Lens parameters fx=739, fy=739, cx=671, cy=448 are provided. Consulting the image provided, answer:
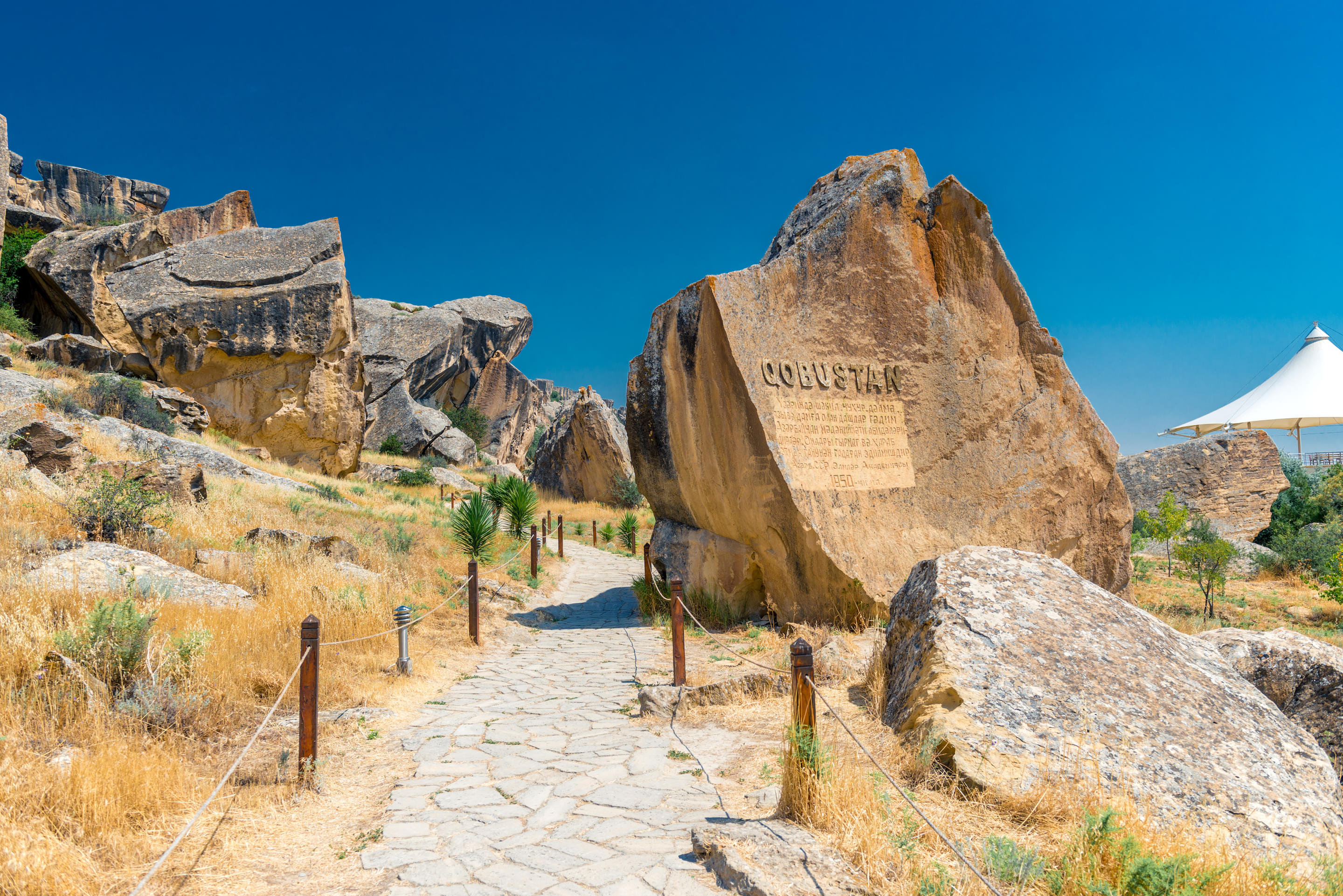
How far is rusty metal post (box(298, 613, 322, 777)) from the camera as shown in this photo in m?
4.08

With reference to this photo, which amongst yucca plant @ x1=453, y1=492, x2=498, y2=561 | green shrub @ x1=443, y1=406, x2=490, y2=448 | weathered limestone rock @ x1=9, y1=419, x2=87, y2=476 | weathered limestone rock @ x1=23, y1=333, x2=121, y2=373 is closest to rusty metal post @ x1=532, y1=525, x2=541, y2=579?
yucca plant @ x1=453, y1=492, x2=498, y2=561

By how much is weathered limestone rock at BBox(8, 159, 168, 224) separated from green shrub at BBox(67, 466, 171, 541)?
37681 mm

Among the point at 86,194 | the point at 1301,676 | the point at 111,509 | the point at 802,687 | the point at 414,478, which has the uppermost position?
the point at 86,194

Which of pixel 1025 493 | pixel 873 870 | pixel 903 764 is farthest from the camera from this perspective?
pixel 1025 493

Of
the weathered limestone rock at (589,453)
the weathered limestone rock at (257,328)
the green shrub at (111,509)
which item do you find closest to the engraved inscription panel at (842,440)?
the green shrub at (111,509)

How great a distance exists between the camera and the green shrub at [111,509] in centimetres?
789

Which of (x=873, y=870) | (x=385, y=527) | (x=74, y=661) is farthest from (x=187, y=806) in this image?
(x=385, y=527)

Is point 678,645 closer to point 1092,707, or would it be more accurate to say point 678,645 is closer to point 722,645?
point 722,645

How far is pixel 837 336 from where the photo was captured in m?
8.58

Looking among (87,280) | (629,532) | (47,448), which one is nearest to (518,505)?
(629,532)

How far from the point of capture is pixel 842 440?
27.5 feet

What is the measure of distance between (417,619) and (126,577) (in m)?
2.42

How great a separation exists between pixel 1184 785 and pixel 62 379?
21.3 metres

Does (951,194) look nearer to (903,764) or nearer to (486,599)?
(903,764)
